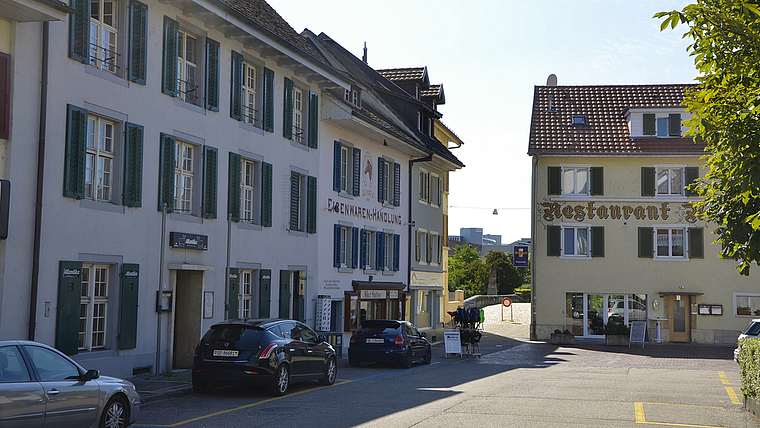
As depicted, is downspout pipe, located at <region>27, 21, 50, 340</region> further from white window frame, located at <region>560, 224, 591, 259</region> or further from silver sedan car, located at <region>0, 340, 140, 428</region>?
white window frame, located at <region>560, 224, 591, 259</region>

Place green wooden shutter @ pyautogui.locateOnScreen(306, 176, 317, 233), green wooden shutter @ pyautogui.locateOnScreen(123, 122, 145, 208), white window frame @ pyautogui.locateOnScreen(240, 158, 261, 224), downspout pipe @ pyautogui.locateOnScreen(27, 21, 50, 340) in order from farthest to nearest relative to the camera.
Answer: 1. green wooden shutter @ pyautogui.locateOnScreen(306, 176, 317, 233)
2. white window frame @ pyautogui.locateOnScreen(240, 158, 261, 224)
3. green wooden shutter @ pyautogui.locateOnScreen(123, 122, 145, 208)
4. downspout pipe @ pyautogui.locateOnScreen(27, 21, 50, 340)

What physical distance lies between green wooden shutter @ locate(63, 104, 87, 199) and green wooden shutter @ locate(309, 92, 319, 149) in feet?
35.6

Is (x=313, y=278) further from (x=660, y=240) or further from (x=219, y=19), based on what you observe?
(x=660, y=240)

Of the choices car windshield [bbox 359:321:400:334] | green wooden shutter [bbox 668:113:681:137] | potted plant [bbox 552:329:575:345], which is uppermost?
green wooden shutter [bbox 668:113:681:137]

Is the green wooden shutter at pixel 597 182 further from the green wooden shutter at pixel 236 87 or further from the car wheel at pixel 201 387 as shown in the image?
the car wheel at pixel 201 387

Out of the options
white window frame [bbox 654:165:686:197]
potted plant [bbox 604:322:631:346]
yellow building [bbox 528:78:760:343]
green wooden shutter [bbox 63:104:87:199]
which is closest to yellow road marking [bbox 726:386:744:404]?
green wooden shutter [bbox 63:104:87:199]

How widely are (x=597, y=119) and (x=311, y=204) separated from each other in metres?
21.7

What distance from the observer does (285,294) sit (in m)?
24.7

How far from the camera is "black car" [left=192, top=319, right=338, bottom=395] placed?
49.5ft

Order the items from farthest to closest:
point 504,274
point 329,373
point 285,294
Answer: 1. point 504,274
2. point 285,294
3. point 329,373

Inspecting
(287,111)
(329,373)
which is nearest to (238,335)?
(329,373)

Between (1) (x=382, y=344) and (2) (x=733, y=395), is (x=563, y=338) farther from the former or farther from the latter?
(2) (x=733, y=395)

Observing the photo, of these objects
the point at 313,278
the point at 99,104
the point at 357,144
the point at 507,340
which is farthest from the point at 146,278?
the point at 507,340

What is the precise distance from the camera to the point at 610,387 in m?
18.3
